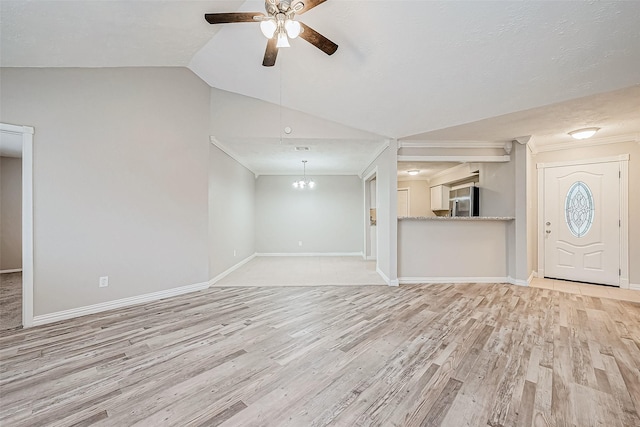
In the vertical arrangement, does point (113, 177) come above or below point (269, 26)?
below

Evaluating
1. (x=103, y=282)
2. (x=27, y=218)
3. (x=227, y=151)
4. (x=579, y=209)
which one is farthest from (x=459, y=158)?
(x=27, y=218)

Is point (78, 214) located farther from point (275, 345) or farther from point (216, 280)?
point (275, 345)

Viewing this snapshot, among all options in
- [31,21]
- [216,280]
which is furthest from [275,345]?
[31,21]

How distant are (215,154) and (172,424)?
12.9 feet

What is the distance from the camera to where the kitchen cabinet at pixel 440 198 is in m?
6.89

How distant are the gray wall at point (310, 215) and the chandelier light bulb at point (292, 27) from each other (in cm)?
588

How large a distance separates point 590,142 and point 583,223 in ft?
4.51

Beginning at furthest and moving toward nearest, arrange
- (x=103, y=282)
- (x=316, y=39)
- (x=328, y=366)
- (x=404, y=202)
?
(x=404, y=202), (x=103, y=282), (x=316, y=39), (x=328, y=366)

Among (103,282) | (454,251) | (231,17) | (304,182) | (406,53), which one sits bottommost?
(103,282)

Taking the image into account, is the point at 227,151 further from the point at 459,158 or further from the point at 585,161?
the point at 585,161

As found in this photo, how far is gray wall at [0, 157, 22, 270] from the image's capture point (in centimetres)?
525

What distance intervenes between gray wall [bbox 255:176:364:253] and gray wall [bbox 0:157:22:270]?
492cm

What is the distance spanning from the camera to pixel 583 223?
4566 mm

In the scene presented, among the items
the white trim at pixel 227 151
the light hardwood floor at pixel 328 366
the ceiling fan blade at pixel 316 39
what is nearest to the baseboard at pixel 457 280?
the light hardwood floor at pixel 328 366
